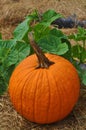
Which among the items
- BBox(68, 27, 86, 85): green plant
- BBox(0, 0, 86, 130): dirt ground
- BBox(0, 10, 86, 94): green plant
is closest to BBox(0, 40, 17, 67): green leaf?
BBox(0, 10, 86, 94): green plant

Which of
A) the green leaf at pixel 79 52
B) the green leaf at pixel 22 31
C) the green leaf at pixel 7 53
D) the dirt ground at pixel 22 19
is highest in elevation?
the green leaf at pixel 22 31

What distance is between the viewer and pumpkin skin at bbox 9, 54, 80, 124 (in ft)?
9.39

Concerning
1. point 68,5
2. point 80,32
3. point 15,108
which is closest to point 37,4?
point 68,5

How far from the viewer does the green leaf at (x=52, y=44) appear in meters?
3.18

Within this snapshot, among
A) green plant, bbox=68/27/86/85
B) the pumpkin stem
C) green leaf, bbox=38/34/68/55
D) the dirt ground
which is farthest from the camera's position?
green plant, bbox=68/27/86/85

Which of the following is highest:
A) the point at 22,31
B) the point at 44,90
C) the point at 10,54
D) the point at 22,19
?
the point at 22,31

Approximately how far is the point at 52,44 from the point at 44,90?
54 centimetres

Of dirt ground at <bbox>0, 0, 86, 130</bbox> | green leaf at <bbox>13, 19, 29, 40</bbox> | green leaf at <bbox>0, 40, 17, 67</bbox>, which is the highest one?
green leaf at <bbox>13, 19, 29, 40</bbox>

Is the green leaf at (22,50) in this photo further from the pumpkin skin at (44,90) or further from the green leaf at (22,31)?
the pumpkin skin at (44,90)

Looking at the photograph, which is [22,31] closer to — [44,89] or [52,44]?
[52,44]

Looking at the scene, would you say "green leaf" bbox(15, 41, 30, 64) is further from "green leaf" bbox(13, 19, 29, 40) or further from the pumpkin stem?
the pumpkin stem

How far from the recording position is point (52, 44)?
3.22 m

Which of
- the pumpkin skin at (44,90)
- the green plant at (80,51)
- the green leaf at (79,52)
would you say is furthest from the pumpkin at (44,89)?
the green leaf at (79,52)

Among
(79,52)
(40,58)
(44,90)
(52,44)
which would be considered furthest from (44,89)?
(79,52)
